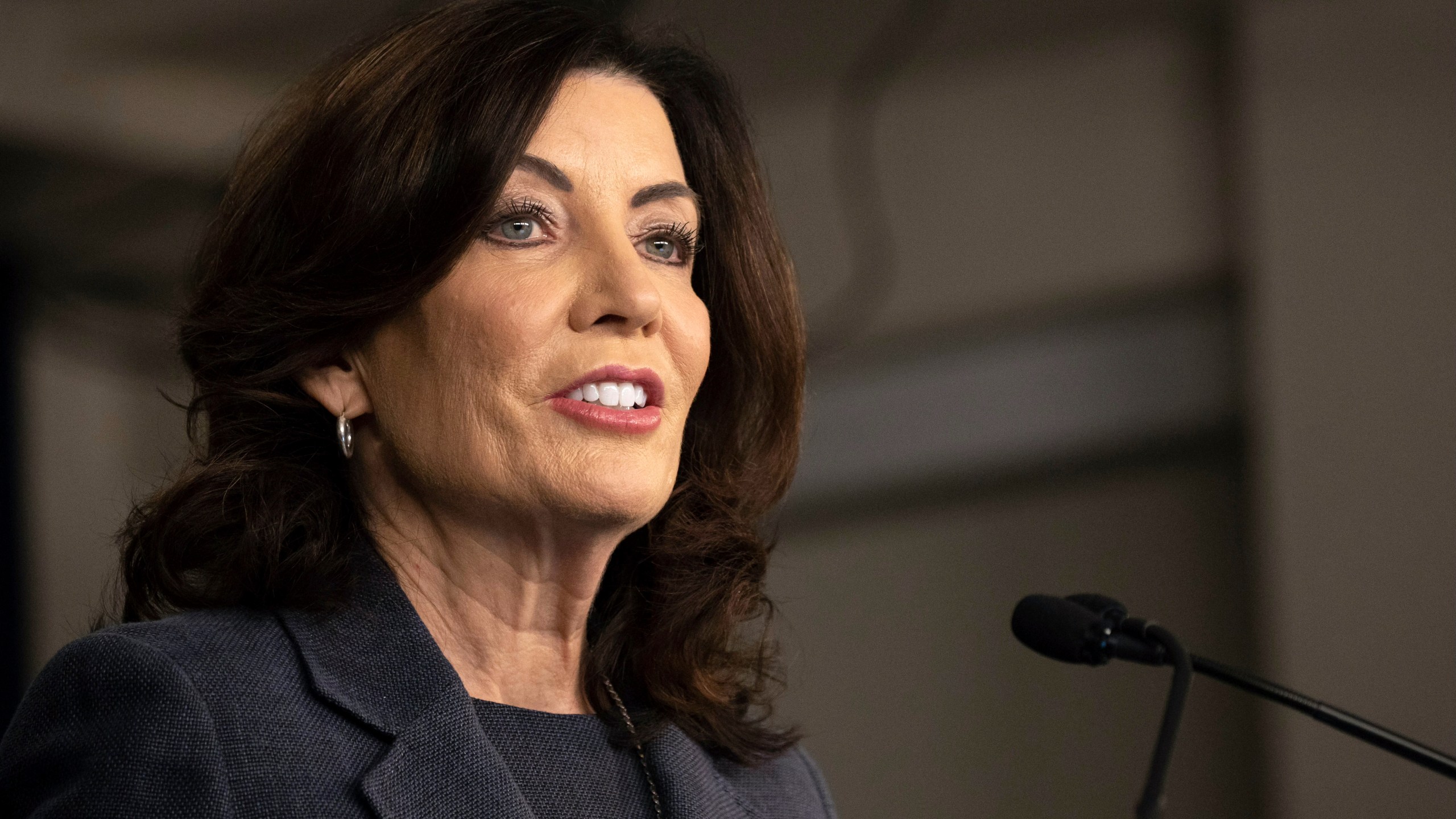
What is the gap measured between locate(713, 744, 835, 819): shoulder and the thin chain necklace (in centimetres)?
13

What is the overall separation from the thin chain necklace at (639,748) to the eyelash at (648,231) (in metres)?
0.47

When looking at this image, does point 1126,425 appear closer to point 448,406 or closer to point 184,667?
point 448,406

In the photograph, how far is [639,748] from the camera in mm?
1462

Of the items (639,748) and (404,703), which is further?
(639,748)

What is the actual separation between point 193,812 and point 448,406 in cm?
42

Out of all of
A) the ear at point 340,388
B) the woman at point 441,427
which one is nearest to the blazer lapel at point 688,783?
the woman at point 441,427

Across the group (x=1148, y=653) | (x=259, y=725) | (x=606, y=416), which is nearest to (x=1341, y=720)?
(x=1148, y=653)

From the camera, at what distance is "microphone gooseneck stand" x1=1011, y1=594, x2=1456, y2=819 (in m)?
1.23

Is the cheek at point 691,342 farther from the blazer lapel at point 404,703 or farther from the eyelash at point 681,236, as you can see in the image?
the blazer lapel at point 404,703

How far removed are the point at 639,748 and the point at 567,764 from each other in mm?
108

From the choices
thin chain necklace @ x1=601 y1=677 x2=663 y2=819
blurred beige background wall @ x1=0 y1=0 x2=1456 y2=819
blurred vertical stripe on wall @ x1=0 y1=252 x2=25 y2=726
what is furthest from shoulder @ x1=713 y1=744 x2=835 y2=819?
blurred vertical stripe on wall @ x1=0 y1=252 x2=25 y2=726

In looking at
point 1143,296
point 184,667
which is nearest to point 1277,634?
point 1143,296

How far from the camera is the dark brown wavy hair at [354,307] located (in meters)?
1.30

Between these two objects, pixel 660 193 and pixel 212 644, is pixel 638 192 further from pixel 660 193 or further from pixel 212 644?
pixel 212 644
